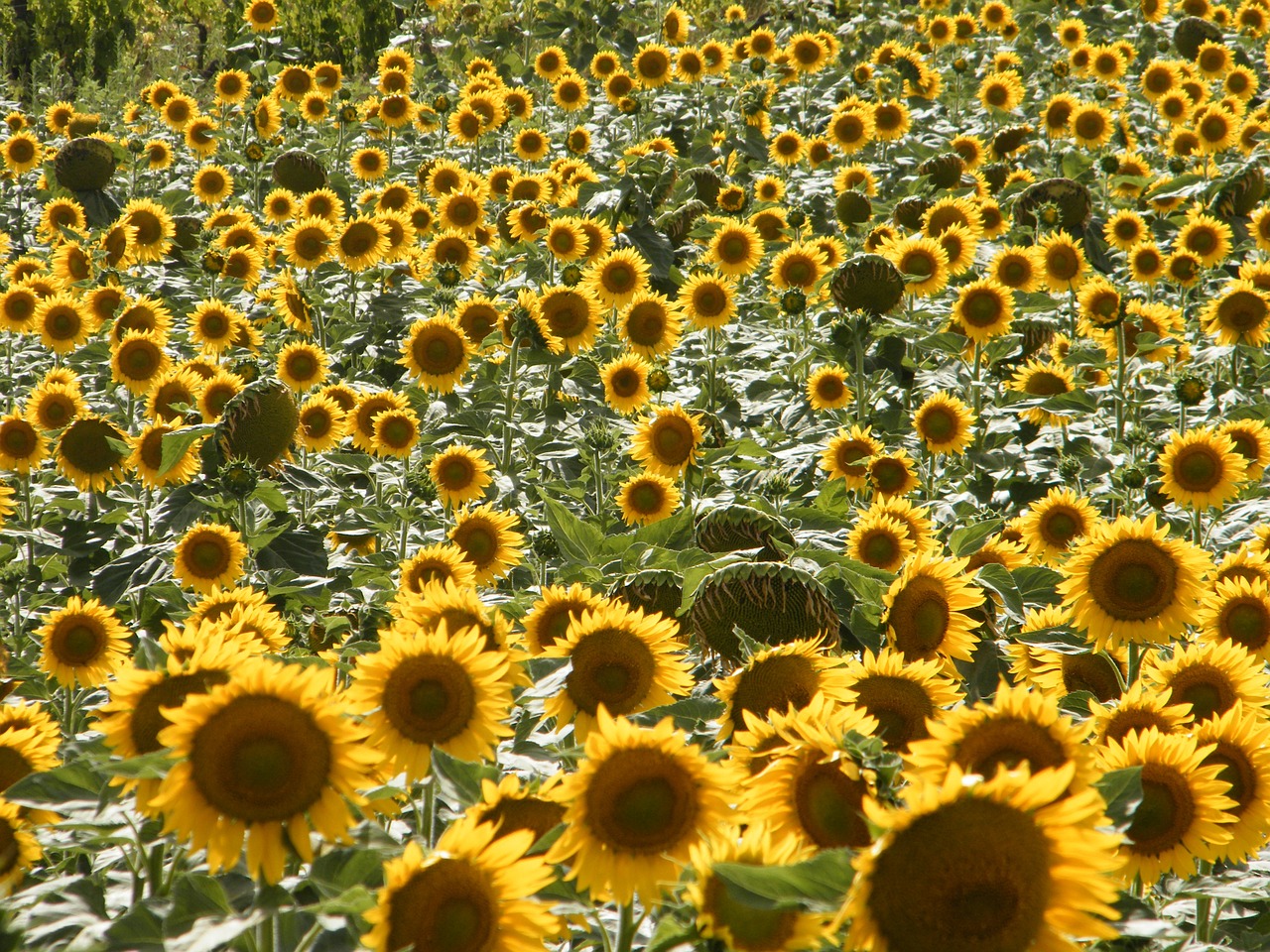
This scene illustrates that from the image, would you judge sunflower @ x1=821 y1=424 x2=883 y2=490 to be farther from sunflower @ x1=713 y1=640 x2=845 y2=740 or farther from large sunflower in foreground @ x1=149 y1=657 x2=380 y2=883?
large sunflower in foreground @ x1=149 y1=657 x2=380 y2=883

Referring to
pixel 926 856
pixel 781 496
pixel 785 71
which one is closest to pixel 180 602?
pixel 781 496

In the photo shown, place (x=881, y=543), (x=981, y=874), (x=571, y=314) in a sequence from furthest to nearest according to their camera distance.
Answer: (x=571, y=314) < (x=881, y=543) < (x=981, y=874)

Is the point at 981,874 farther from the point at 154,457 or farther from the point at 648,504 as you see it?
the point at 154,457

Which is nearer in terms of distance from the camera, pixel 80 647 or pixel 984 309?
pixel 80 647

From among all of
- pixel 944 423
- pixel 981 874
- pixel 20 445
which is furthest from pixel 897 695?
pixel 20 445

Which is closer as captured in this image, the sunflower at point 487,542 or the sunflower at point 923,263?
the sunflower at point 487,542

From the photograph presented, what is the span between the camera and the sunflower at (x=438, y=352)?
5.03m

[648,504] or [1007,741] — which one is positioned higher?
[1007,741]

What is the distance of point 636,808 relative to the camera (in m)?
1.29

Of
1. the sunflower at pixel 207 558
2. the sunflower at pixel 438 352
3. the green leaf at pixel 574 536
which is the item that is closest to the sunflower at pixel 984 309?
the sunflower at pixel 438 352

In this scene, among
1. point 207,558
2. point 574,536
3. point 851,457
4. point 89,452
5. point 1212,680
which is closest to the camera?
point 1212,680

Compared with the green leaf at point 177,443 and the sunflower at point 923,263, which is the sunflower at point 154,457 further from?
the sunflower at point 923,263

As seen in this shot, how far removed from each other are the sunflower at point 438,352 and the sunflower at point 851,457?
5.83 ft

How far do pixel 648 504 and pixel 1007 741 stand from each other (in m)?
2.69
